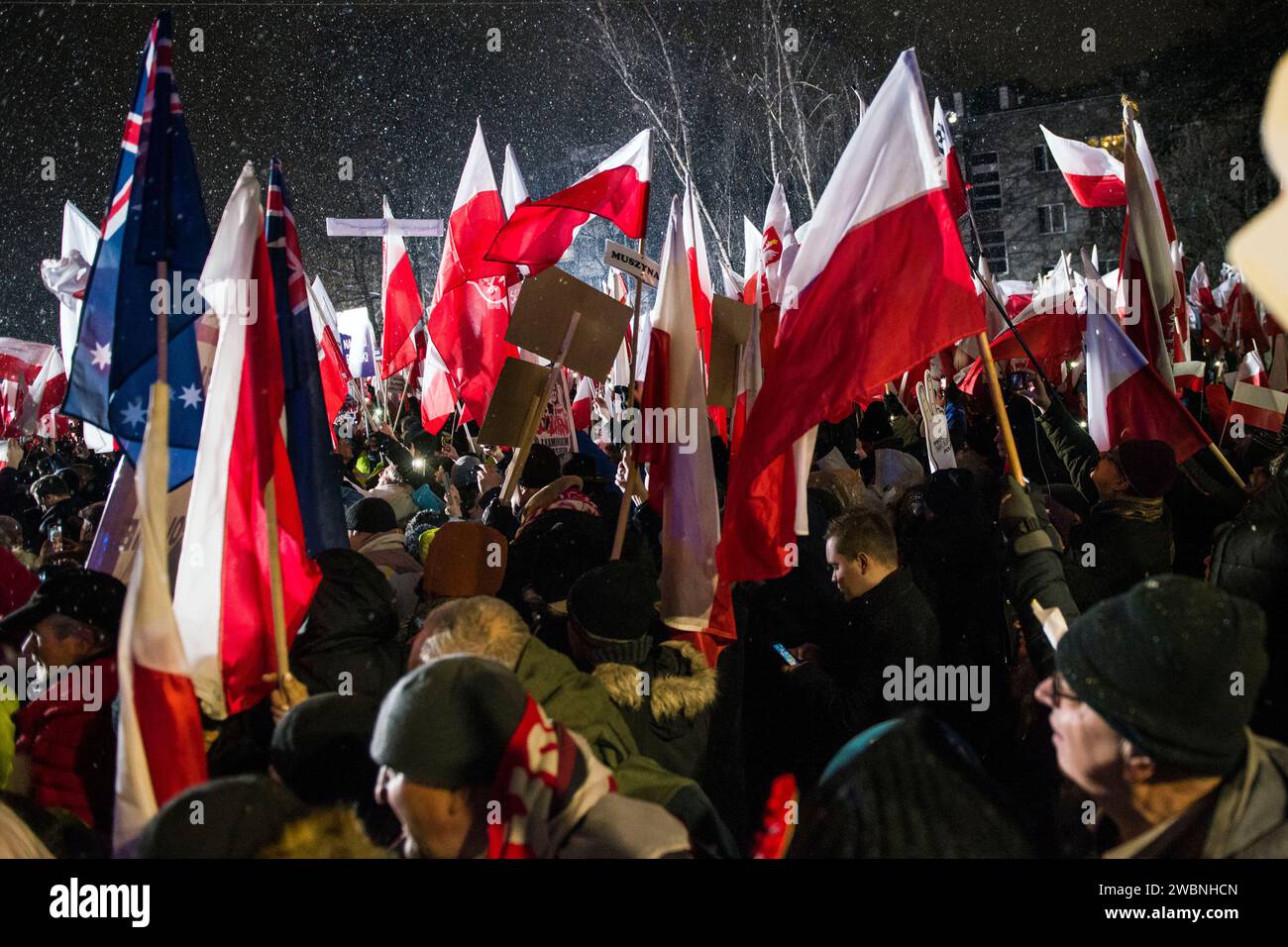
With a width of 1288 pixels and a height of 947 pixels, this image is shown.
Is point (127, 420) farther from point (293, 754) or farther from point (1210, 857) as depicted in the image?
point (1210, 857)

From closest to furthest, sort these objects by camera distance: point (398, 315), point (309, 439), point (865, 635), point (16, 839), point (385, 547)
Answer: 1. point (16, 839)
2. point (865, 635)
3. point (309, 439)
4. point (385, 547)
5. point (398, 315)

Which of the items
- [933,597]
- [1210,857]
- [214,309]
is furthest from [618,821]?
[933,597]

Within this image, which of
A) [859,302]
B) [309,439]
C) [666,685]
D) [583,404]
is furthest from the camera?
[583,404]

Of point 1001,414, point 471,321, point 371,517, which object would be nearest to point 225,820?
point 1001,414

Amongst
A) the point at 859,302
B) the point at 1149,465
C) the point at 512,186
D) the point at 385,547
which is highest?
the point at 512,186

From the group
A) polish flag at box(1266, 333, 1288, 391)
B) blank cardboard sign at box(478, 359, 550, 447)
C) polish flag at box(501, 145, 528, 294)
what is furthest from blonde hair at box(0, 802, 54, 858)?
polish flag at box(1266, 333, 1288, 391)

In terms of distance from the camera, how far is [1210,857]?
1.92 metres

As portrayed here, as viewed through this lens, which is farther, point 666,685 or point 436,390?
point 436,390

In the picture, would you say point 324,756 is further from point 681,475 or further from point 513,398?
point 513,398

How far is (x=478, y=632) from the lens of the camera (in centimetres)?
278

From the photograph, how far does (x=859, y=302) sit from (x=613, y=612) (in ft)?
4.96

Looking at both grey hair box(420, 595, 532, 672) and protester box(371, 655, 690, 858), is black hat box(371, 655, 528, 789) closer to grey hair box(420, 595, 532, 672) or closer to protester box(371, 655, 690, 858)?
protester box(371, 655, 690, 858)

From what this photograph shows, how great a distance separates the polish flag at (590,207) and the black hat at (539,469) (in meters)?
1.17

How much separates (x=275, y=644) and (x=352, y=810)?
56.2 inches
